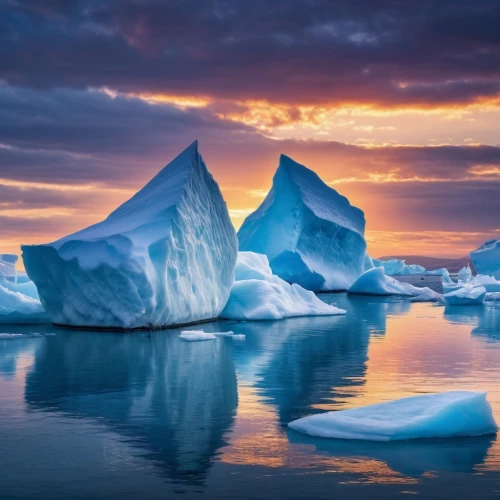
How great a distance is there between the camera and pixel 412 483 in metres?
5.94

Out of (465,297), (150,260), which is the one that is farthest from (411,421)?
(465,297)

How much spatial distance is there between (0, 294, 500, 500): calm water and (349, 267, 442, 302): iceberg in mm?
20047

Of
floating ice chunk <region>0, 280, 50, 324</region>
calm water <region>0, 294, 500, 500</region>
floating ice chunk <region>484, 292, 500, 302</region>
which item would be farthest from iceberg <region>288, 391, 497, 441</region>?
floating ice chunk <region>484, 292, 500, 302</region>

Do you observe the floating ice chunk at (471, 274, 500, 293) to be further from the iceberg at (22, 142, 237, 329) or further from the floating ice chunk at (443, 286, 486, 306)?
the iceberg at (22, 142, 237, 329)

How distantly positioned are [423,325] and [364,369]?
9.60 meters

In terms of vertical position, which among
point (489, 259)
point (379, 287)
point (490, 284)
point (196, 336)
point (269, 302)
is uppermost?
point (489, 259)

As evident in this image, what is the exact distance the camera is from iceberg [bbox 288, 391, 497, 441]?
280 inches

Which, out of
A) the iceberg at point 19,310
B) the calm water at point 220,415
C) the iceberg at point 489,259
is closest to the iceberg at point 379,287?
the iceberg at point 489,259

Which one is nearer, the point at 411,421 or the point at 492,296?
the point at 411,421

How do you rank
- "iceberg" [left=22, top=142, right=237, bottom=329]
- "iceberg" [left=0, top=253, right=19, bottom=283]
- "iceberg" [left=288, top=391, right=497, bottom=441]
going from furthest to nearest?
1. "iceberg" [left=0, top=253, right=19, bottom=283]
2. "iceberg" [left=22, top=142, right=237, bottom=329]
3. "iceberg" [left=288, top=391, right=497, bottom=441]

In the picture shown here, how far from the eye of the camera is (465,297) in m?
30.9

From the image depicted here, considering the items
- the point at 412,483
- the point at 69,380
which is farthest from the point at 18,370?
the point at 412,483

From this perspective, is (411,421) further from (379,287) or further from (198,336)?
(379,287)

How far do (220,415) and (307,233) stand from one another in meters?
30.8
